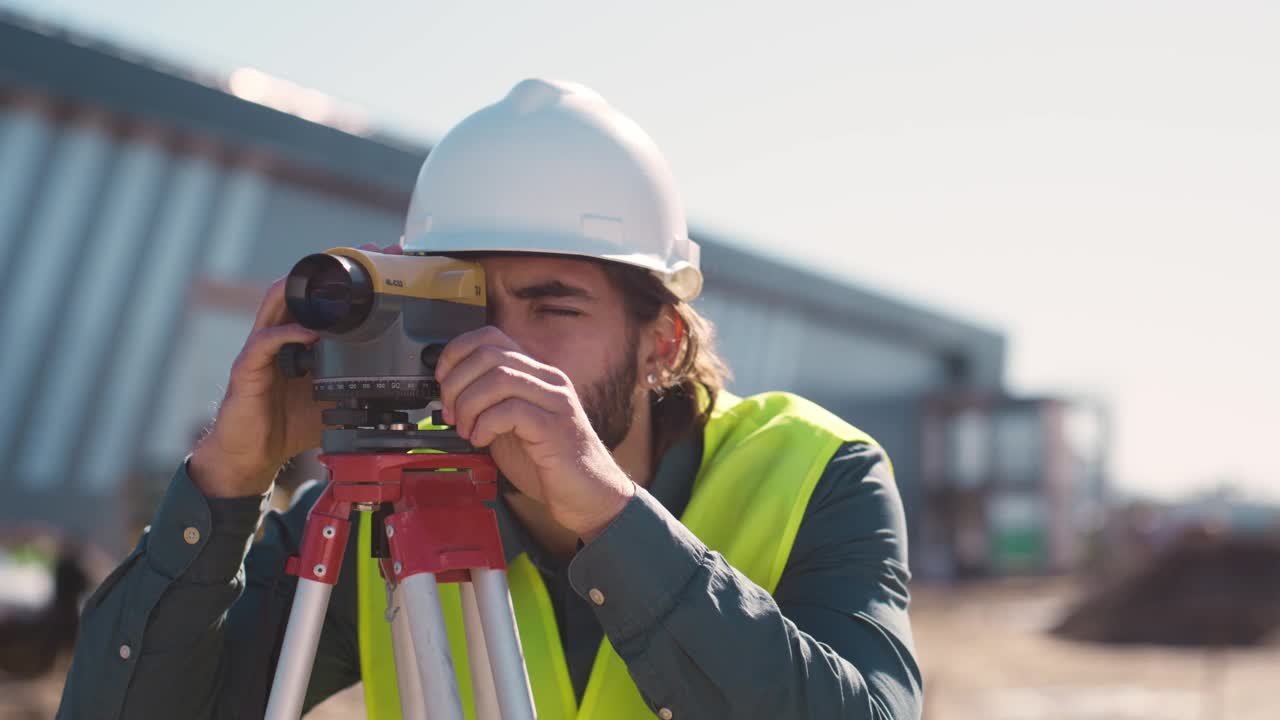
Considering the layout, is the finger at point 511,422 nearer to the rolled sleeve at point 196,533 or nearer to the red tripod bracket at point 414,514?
the red tripod bracket at point 414,514

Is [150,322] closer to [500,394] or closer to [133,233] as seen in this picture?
[133,233]

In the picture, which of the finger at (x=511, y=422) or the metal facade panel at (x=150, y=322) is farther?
the metal facade panel at (x=150, y=322)

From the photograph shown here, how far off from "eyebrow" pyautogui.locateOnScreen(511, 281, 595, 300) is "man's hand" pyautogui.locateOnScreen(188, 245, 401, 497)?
0.19 metres

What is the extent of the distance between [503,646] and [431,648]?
0.08 meters

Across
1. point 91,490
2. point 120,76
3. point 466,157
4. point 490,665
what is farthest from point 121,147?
point 490,665

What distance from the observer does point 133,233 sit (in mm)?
10898

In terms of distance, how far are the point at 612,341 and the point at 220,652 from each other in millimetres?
710

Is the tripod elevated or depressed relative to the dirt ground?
elevated

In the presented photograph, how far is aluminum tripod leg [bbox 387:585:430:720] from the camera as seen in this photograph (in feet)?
4.64

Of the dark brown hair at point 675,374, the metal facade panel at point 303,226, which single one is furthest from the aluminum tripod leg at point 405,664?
the metal facade panel at point 303,226

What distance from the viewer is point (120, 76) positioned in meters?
10.8

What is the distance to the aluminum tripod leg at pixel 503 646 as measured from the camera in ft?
4.19

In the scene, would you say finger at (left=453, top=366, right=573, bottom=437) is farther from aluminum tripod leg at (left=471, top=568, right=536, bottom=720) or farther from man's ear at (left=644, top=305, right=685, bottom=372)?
man's ear at (left=644, top=305, right=685, bottom=372)

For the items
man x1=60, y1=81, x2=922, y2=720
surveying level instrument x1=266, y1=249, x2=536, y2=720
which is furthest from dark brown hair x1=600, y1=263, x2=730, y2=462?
surveying level instrument x1=266, y1=249, x2=536, y2=720
